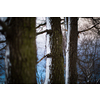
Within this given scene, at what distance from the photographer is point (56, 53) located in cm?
132

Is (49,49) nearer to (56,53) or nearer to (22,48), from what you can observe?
(56,53)

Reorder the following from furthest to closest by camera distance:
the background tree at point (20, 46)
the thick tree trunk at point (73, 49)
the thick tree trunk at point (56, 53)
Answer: the thick tree trunk at point (73, 49)
the thick tree trunk at point (56, 53)
the background tree at point (20, 46)

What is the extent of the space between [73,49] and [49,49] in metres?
0.51

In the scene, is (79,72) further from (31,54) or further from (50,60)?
(31,54)

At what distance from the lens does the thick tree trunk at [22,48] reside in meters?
0.95

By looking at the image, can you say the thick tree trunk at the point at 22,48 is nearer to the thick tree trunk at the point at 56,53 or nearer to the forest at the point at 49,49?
the forest at the point at 49,49

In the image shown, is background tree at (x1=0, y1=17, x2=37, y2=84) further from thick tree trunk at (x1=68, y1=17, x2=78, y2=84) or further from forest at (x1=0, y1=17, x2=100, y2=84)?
thick tree trunk at (x1=68, y1=17, x2=78, y2=84)

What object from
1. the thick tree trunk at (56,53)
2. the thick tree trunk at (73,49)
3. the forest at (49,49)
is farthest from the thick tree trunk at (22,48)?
the thick tree trunk at (73,49)

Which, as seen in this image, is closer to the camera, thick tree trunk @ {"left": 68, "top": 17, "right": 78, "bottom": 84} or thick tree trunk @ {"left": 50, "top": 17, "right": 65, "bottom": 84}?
thick tree trunk @ {"left": 50, "top": 17, "right": 65, "bottom": 84}

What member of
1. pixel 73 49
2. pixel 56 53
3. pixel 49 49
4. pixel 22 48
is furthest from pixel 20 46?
pixel 73 49

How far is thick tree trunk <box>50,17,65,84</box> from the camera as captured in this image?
4.23 feet

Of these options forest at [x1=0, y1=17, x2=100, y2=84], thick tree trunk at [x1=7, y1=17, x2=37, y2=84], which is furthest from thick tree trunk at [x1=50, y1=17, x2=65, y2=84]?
thick tree trunk at [x1=7, y1=17, x2=37, y2=84]

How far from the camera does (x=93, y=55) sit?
1555 millimetres
